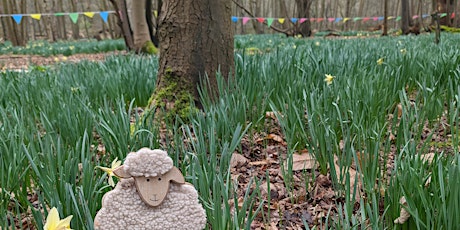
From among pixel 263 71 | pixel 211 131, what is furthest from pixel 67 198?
pixel 263 71

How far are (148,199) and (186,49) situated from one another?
66.1 inches

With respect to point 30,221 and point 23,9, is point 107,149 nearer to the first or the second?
point 30,221

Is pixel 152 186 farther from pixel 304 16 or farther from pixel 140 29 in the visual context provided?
pixel 304 16

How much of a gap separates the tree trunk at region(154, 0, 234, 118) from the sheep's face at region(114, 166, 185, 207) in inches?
59.8

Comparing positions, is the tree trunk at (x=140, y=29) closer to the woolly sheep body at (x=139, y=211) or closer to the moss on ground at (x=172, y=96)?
the moss on ground at (x=172, y=96)

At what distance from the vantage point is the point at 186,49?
98.2 inches

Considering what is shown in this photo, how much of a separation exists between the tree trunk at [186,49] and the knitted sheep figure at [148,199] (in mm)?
1507

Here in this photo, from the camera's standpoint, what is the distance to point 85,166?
119 centimetres

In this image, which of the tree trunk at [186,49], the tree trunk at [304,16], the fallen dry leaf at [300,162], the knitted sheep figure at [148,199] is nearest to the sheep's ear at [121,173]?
the knitted sheep figure at [148,199]

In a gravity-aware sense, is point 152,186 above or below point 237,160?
above

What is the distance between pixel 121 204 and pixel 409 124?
1.16 m

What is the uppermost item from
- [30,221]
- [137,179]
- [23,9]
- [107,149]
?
[23,9]

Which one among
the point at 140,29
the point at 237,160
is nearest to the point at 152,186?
the point at 237,160

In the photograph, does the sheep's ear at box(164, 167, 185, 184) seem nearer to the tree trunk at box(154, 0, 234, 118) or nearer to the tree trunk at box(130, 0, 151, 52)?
the tree trunk at box(154, 0, 234, 118)
